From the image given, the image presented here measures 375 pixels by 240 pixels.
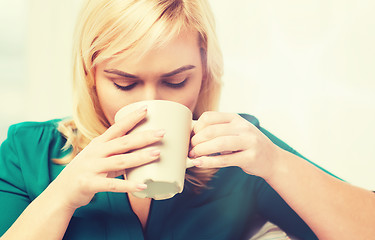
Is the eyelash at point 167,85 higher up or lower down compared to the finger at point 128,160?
higher up

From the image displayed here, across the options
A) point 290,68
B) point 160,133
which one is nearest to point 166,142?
point 160,133

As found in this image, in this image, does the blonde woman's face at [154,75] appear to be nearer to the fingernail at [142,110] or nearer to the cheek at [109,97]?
the cheek at [109,97]

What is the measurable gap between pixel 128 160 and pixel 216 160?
18 cm

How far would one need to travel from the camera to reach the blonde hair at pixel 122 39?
35.0 inches

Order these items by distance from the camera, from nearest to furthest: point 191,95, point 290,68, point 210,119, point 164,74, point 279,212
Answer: point 210,119 < point 164,74 < point 191,95 < point 279,212 < point 290,68

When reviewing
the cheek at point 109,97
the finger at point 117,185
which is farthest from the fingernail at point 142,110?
the cheek at point 109,97

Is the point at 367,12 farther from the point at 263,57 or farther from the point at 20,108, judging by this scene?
the point at 20,108

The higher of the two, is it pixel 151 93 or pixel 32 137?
pixel 151 93

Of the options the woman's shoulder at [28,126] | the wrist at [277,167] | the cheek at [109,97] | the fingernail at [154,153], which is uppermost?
the cheek at [109,97]

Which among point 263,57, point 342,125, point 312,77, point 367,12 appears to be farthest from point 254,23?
point 342,125

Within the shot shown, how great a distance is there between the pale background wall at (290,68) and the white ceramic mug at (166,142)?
1071mm

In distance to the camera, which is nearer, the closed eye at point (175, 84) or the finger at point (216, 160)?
the finger at point (216, 160)

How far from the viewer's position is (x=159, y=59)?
0.86 m

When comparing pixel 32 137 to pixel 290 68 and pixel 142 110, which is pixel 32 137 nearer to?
pixel 142 110
